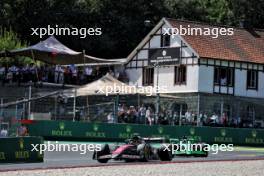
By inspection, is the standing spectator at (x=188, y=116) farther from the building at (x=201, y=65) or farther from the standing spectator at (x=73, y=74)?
the building at (x=201, y=65)

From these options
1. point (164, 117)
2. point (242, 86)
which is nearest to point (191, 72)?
point (242, 86)

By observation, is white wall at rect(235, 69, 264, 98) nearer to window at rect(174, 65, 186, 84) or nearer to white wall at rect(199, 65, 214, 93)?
white wall at rect(199, 65, 214, 93)

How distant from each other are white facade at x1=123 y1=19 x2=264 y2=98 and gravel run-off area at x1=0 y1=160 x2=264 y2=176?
24.7 meters

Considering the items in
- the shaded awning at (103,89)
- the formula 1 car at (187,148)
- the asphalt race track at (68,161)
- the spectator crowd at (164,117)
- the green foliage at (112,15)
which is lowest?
the asphalt race track at (68,161)

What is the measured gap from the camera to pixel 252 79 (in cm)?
5422

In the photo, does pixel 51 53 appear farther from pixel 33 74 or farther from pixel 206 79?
pixel 206 79

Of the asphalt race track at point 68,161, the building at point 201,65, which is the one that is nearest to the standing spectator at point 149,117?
the asphalt race track at point 68,161

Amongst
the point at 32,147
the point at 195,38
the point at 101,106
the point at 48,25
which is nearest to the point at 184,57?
the point at 195,38

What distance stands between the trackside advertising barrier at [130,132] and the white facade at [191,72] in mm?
11785

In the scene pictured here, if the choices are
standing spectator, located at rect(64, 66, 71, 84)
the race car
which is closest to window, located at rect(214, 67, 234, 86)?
standing spectator, located at rect(64, 66, 71, 84)

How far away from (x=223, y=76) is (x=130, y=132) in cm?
1909

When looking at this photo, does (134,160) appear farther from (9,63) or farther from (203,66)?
(203,66)

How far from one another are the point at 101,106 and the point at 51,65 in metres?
8.49

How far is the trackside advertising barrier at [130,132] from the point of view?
3231cm
